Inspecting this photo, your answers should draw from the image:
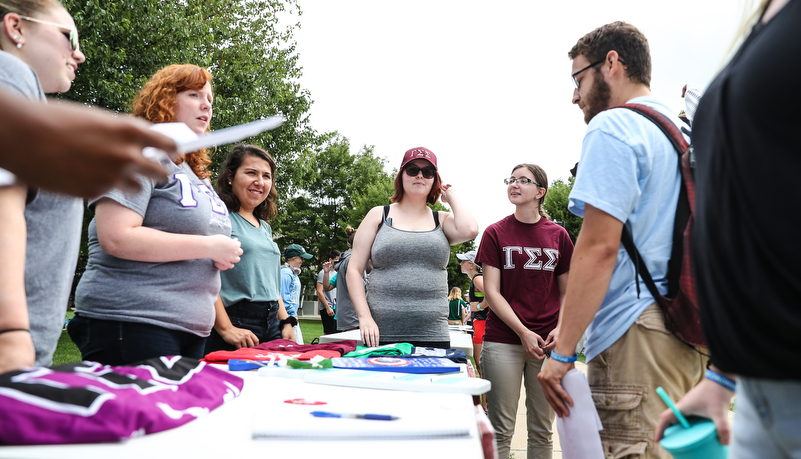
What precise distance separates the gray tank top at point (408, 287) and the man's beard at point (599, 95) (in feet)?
4.75

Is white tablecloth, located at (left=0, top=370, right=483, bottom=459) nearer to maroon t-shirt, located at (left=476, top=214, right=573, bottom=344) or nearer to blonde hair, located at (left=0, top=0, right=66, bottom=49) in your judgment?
blonde hair, located at (left=0, top=0, right=66, bottom=49)

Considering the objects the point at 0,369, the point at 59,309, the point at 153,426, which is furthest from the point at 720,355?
the point at 59,309

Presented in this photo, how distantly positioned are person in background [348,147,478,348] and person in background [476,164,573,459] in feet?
1.52

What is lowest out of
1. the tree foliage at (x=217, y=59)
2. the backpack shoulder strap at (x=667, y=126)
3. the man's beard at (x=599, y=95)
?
the backpack shoulder strap at (x=667, y=126)

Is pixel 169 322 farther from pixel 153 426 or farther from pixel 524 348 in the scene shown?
pixel 524 348

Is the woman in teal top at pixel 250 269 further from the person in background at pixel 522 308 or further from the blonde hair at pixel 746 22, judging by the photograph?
the blonde hair at pixel 746 22

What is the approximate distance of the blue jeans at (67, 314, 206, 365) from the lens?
1840 millimetres

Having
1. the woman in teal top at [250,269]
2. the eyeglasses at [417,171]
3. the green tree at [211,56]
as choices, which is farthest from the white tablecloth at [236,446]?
the green tree at [211,56]

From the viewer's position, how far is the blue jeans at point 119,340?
1840 mm

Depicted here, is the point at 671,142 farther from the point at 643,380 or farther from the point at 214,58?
the point at 214,58

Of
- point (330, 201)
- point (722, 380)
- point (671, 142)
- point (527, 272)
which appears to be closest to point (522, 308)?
point (527, 272)

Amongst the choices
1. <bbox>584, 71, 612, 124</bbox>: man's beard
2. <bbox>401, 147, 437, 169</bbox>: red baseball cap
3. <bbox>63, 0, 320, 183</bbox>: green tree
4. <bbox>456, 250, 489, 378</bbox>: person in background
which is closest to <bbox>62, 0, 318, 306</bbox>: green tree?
<bbox>63, 0, 320, 183</bbox>: green tree

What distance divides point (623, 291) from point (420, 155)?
1.99 metres

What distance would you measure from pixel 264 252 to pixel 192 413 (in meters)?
2.13
